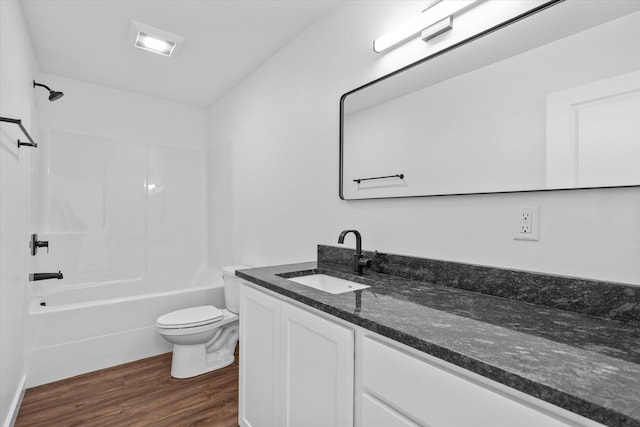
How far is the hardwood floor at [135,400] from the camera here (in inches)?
72.6

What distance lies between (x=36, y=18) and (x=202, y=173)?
6.36ft

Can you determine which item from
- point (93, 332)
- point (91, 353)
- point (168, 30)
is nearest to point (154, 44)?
point (168, 30)

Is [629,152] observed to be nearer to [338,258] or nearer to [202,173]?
[338,258]

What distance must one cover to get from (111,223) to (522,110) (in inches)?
138

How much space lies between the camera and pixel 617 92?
3.18 ft

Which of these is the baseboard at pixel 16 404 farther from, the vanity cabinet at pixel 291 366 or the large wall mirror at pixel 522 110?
the large wall mirror at pixel 522 110

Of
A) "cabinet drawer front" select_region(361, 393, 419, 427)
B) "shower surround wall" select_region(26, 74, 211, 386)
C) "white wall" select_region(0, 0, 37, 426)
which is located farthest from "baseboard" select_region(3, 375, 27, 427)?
"cabinet drawer front" select_region(361, 393, 419, 427)

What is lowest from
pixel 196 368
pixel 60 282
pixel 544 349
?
pixel 196 368

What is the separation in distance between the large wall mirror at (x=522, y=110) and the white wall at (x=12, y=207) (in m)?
1.81

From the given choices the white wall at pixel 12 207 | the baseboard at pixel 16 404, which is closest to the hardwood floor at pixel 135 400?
the baseboard at pixel 16 404

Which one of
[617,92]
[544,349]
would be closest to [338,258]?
[544,349]

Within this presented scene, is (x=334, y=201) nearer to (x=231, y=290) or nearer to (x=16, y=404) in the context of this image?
(x=231, y=290)

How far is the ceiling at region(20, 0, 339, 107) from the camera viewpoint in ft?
6.68

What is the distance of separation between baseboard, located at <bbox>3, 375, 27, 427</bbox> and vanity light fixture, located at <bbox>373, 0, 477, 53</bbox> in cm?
271
